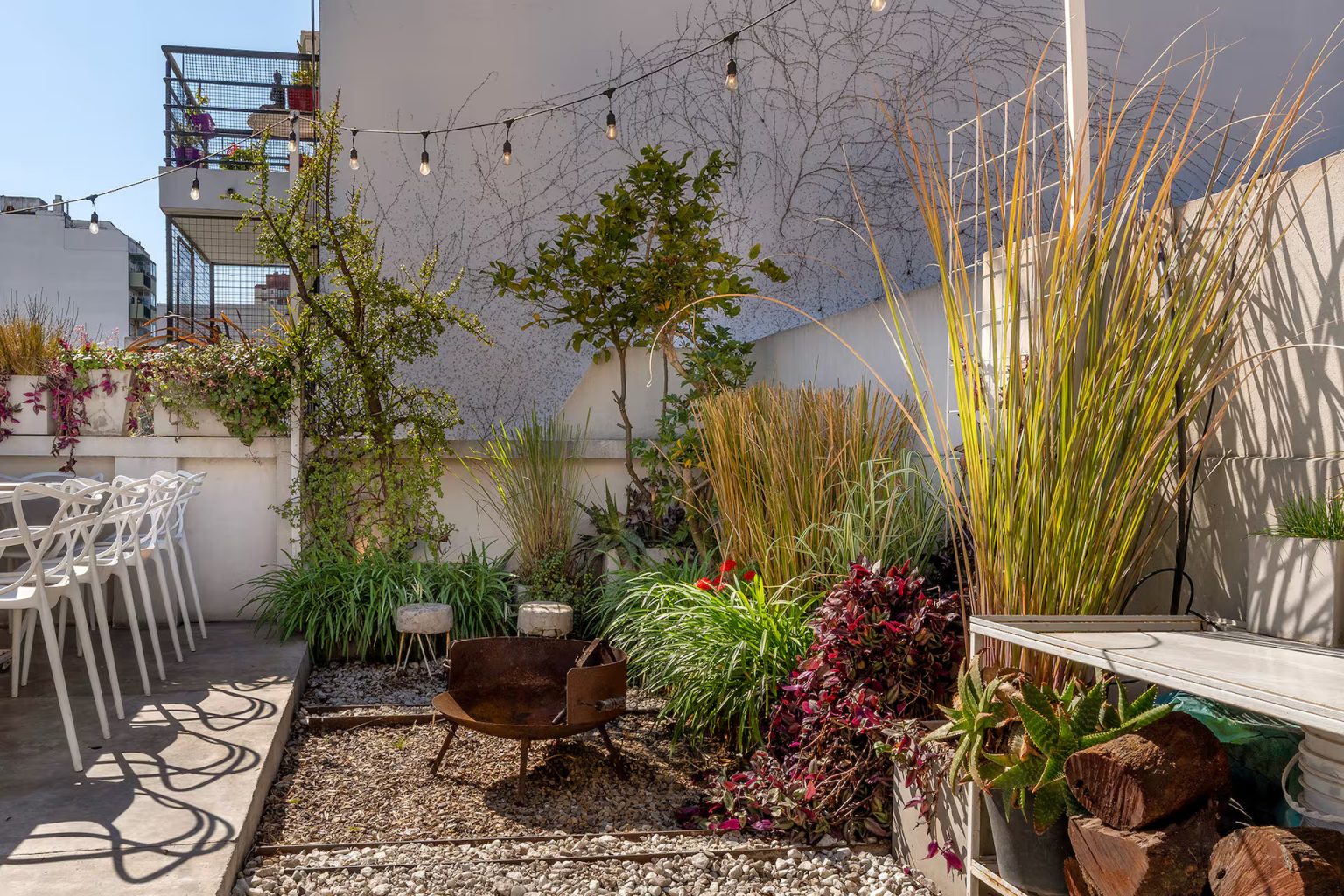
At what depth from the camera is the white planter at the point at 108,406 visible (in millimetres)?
5406

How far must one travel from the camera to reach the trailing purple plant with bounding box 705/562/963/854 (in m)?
2.78

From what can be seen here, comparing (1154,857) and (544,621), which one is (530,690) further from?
(1154,857)

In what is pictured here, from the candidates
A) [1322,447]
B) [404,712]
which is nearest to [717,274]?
[404,712]

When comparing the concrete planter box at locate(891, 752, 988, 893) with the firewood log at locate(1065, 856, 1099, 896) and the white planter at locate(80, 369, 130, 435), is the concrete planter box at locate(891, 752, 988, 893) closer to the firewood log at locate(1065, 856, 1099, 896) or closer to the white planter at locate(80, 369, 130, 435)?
the firewood log at locate(1065, 856, 1099, 896)

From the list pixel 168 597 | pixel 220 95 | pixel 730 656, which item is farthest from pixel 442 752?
pixel 220 95

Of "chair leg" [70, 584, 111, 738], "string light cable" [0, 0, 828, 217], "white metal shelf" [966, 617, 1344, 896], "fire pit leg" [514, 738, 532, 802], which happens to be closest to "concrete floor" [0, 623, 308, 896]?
"chair leg" [70, 584, 111, 738]

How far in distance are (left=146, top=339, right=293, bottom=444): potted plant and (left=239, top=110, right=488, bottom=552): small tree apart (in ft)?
0.48

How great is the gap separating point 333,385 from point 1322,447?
4.67 meters

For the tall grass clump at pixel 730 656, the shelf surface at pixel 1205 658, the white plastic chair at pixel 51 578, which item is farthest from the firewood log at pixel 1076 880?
the white plastic chair at pixel 51 578

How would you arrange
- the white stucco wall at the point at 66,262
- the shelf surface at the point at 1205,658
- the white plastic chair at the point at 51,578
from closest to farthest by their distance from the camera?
A: the shelf surface at the point at 1205,658
the white plastic chair at the point at 51,578
the white stucco wall at the point at 66,262

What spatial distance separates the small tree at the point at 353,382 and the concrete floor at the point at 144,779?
1.20m

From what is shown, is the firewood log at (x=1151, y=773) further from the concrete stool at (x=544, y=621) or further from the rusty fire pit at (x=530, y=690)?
the concrete stool at (x=544, y=621)

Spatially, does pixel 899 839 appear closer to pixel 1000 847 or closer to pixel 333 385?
pixel 1000 847

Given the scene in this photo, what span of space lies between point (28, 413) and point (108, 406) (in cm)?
37
